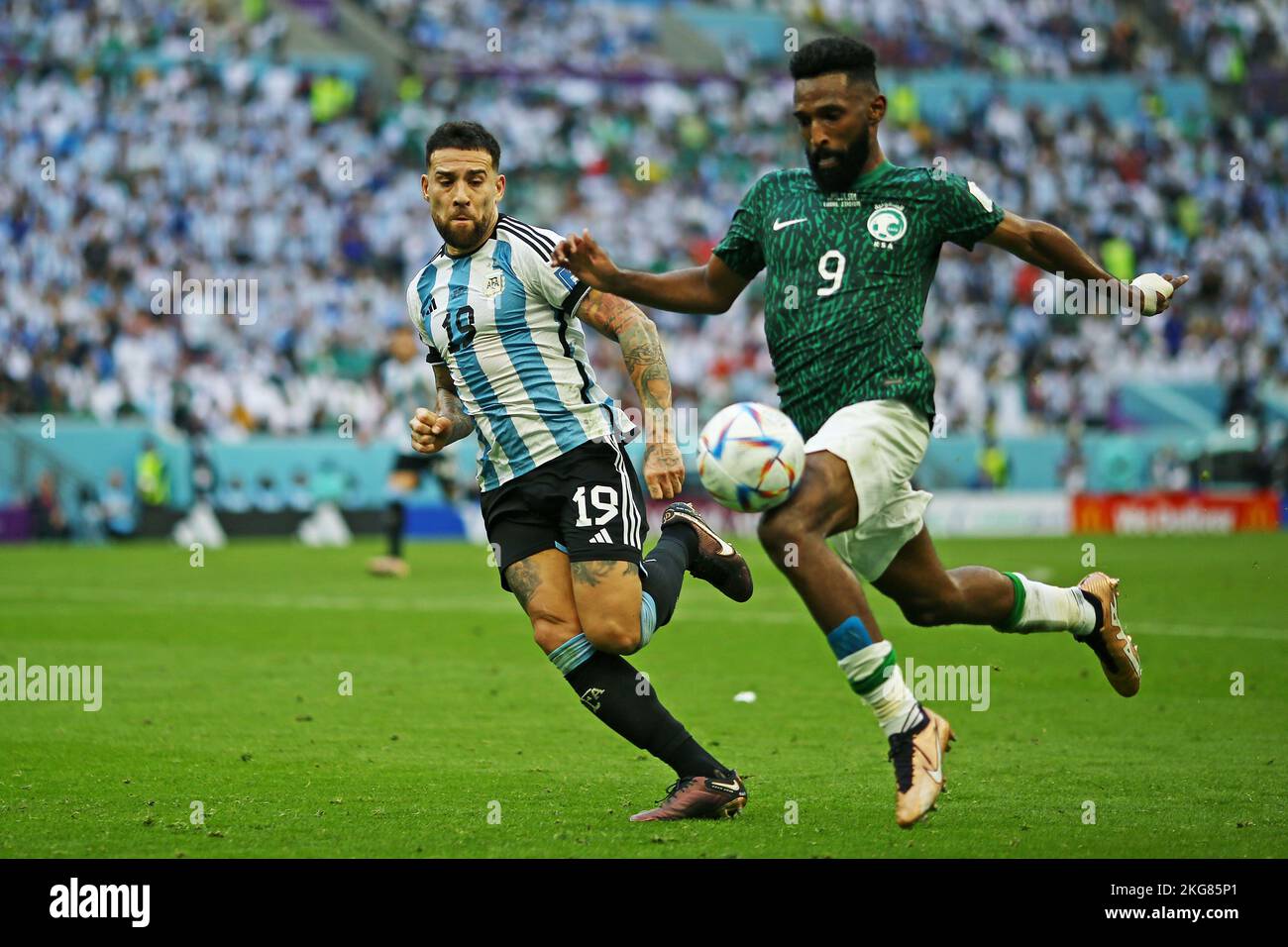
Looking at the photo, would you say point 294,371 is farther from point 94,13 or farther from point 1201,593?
point 1201,593

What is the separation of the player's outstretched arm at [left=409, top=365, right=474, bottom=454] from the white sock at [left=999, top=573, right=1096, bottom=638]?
2.37m

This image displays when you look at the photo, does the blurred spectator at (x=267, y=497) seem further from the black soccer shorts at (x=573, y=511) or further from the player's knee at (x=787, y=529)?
the player's knee at (x=787, y=529)

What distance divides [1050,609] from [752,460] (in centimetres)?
197

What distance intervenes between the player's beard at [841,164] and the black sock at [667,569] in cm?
172

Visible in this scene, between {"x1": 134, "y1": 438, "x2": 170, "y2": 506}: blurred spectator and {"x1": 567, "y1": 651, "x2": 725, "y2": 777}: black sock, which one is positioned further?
{"x1": 134, "y1": 438, "x2": 170, "y2": 506}: blurred spectator

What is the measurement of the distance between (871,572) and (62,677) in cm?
596

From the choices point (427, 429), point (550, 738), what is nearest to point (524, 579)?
point (427, 429)

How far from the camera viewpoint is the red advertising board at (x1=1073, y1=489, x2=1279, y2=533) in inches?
1118

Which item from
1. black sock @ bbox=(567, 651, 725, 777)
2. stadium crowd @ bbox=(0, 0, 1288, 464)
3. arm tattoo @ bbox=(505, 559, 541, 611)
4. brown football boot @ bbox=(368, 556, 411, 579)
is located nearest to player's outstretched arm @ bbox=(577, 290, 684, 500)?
arm tattoo @ bbox=(505, 559, 541, 611)

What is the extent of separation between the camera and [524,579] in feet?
22.1

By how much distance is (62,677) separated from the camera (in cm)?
1059

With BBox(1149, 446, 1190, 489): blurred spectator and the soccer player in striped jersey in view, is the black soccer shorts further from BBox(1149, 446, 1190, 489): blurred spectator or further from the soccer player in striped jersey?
BBox(1149, 446, 1190, 489): blurred spectator

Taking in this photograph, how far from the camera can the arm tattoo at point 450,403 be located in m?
7.15

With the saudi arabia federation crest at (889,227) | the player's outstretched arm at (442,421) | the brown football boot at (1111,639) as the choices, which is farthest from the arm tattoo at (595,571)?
the brown football boot at (1111,639)
